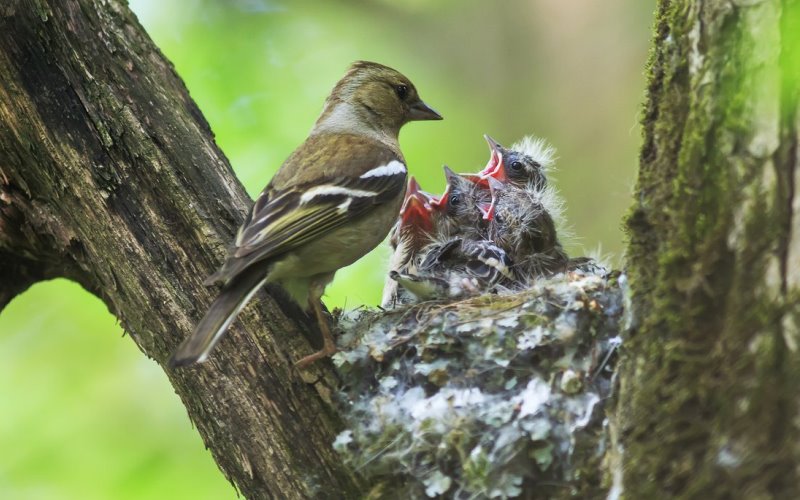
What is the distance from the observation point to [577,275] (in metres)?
4.24

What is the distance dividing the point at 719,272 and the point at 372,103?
3703 mm

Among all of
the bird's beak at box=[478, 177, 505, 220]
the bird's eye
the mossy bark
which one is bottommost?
the mossy bark

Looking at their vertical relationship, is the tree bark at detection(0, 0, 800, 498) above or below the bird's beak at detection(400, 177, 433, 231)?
below

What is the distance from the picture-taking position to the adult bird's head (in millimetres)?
5664

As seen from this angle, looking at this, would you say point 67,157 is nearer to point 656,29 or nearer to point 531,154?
point 656,29

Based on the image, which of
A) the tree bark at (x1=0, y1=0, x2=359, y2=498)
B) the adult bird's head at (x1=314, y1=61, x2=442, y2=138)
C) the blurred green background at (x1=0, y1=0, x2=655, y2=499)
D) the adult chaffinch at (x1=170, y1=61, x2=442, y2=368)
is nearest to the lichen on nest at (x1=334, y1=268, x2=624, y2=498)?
the tree bark at (x1=0, y1=0, x2=359, y2=498)

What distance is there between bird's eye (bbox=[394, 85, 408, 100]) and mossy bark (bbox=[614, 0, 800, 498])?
3291 millimetres

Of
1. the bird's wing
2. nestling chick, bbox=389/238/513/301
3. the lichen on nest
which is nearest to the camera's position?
the lichen on nest

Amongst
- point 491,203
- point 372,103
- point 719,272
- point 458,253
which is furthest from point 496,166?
point 719,272

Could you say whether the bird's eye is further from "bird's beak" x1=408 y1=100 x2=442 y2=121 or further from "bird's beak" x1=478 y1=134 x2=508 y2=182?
"bird's beak" x1=478 y1=134 x2=508 y2=182

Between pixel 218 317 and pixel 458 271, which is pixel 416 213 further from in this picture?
pixel 218 317

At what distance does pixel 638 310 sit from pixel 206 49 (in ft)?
19.5

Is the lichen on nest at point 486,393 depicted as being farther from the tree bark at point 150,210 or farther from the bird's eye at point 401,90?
the bird's eye at point 401,90

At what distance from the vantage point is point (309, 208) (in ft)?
13.9
